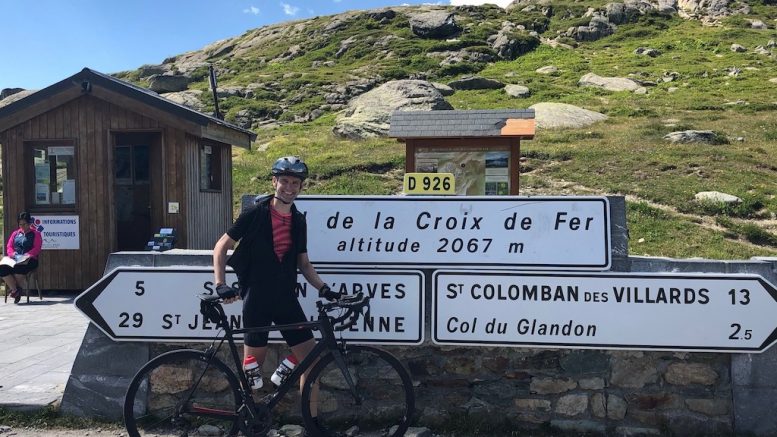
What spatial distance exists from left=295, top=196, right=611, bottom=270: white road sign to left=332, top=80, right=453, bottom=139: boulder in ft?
72.0

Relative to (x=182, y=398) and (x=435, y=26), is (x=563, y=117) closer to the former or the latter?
(x=182, y=398)

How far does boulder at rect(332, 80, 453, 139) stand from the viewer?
26.6 meters

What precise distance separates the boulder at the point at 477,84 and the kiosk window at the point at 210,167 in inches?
1255

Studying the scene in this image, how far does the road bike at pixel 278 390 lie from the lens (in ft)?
12.4

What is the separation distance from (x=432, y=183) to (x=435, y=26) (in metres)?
68.9

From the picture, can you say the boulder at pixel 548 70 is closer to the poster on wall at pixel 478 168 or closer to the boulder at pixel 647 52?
the boulder at pixel 647 52

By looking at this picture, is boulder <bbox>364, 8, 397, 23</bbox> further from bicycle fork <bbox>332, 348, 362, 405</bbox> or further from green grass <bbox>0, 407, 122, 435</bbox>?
bicycle fork <bbox>332, 348, 362, 405</bbox>

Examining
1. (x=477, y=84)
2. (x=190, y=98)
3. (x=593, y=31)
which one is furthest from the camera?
(x=593, y=31)

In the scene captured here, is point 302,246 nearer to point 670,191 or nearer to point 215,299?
point 215,299

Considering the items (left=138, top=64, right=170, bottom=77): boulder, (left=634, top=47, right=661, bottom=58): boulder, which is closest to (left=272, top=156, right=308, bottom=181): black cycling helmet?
(left=634, top=47, right=661, bottom=58): boulder

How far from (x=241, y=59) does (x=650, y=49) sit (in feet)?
160

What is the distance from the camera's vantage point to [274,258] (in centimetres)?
372

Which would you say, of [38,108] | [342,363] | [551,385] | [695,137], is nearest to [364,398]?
[342,363]

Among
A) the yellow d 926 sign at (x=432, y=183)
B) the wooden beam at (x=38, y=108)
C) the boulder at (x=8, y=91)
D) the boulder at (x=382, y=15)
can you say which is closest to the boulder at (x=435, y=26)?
the boulder at (x=382, y=15)
